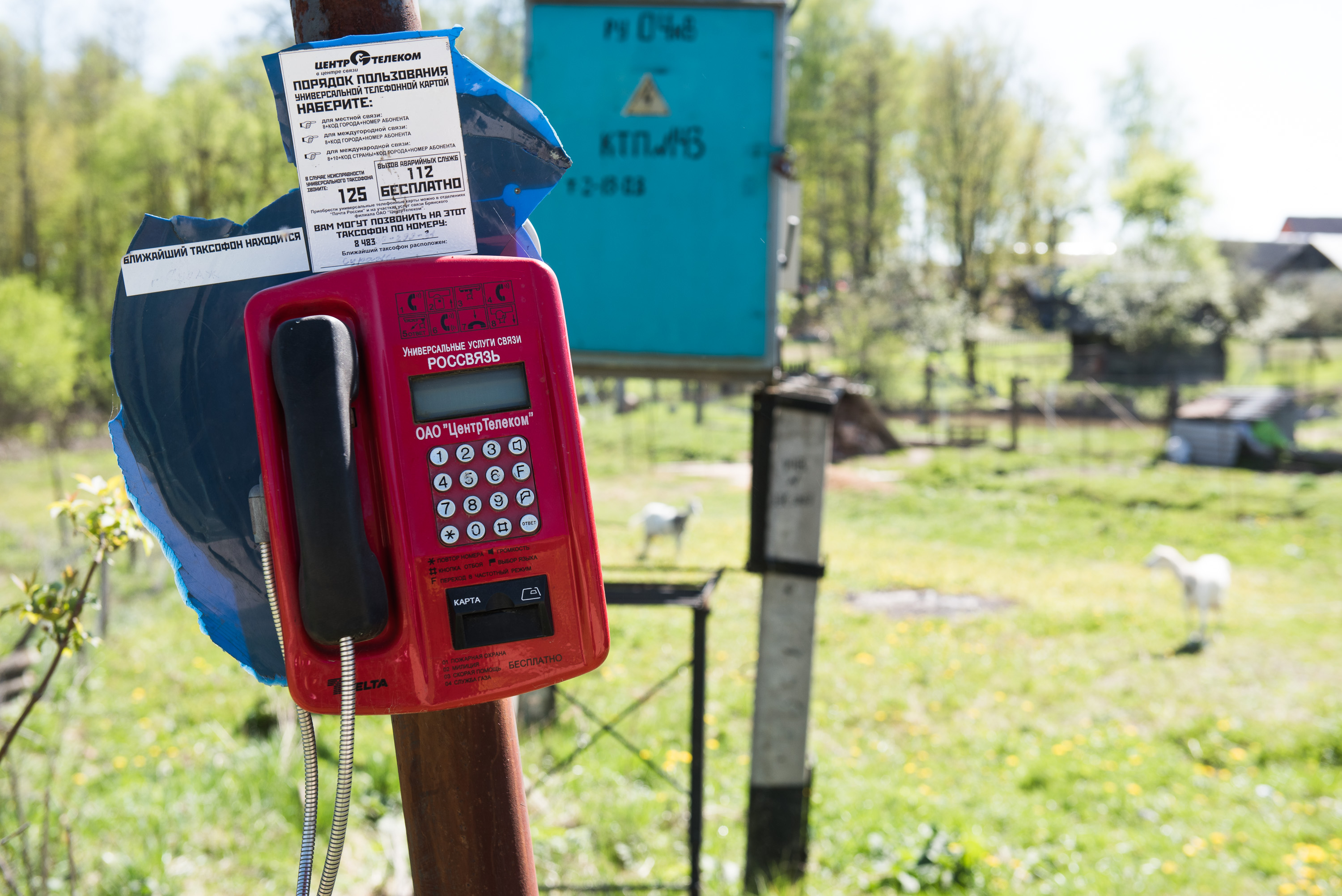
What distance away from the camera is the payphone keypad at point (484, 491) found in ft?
3.47

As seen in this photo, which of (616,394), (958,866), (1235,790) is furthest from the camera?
(616,394)

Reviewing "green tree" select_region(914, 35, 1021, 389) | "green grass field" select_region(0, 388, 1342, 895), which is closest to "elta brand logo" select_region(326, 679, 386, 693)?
"green grass field" select_region(0, 388, 1342, 895)

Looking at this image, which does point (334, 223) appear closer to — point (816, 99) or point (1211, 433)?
point (1211, 433)

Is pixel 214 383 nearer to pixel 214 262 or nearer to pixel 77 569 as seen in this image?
pixel 214 262

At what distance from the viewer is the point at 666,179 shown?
278 centimetres

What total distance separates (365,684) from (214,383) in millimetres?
481

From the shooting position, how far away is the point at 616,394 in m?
20.3

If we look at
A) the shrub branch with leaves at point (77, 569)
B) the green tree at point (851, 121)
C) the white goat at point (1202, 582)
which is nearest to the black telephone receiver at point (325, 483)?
the shrub branch with leaves at point (77, 569)

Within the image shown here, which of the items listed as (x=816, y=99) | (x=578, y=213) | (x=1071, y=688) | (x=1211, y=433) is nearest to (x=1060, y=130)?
(x=816, y=99)

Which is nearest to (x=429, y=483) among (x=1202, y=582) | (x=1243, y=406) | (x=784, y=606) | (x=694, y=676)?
(x=694, y=676)

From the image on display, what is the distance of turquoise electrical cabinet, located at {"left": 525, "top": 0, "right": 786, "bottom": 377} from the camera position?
8.86ft

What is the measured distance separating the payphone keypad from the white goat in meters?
6.55

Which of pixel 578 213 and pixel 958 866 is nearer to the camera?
pixel 578 213

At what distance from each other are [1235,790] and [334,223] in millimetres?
4521
